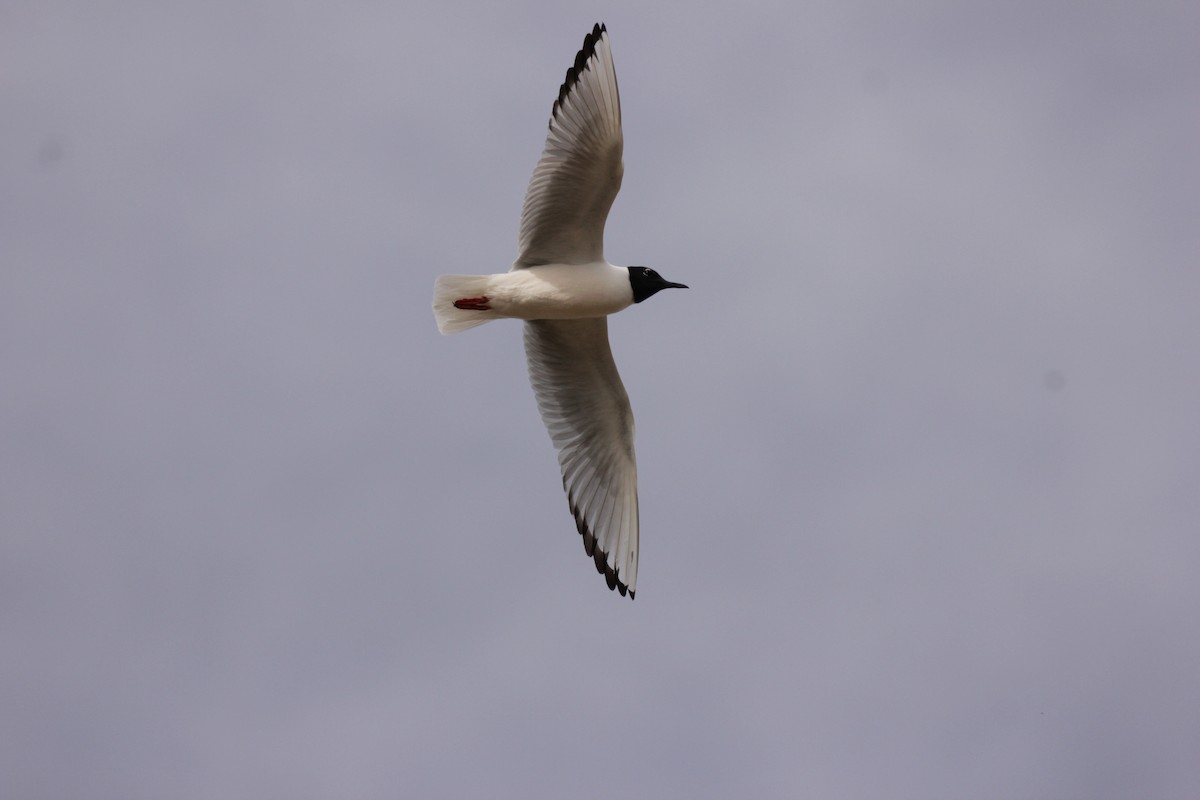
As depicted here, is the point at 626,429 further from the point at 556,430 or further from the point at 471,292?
Result: the point at 471,292

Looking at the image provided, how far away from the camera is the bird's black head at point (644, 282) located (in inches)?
420

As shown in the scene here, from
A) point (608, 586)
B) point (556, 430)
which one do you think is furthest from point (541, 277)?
point (608, 586)

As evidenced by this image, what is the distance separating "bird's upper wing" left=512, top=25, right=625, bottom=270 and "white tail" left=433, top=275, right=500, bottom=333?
54 cm

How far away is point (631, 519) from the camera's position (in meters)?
11.2

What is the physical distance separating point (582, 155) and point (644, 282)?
106cm

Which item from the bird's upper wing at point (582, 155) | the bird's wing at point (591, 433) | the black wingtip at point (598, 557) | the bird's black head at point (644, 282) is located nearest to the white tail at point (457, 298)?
the bird's upper wing at point (582, 155)

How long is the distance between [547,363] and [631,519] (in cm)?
131

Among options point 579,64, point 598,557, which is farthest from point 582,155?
point 598,557

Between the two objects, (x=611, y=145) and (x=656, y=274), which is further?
(x=656, y=274)

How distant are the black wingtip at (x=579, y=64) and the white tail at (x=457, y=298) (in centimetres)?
128

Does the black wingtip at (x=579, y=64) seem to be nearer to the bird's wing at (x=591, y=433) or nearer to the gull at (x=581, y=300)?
the gull at (x=581, y=300)

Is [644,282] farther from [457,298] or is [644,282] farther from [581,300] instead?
[457,298]

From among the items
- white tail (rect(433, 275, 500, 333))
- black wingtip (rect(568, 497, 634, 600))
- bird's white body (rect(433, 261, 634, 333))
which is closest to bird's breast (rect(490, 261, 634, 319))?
bird's white body (rect(433, 261, 634, 333))

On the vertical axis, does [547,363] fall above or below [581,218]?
below
